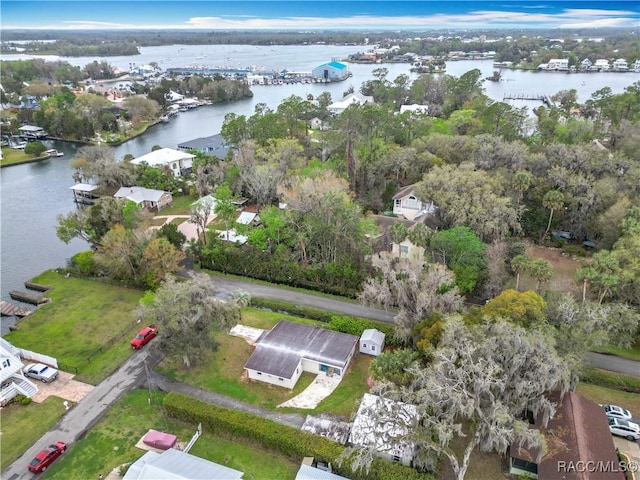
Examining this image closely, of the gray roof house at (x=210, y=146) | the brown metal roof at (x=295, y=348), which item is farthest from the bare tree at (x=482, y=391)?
the gray roof house at (x=210, y=146)

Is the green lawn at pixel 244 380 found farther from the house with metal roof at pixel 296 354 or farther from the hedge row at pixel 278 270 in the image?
the hedge row at pixel 278 270

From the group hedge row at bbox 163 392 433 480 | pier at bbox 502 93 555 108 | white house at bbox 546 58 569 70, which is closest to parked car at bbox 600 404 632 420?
hedge row at bbox 163 392 433 480

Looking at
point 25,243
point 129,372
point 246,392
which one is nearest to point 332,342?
point 246,392

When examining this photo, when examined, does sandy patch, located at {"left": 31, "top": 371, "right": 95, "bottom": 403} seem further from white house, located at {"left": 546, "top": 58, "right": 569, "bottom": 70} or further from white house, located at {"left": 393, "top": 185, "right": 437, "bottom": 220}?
white house, located at {"left": 546, "top": 58, "right": 569, "bottom": 70}

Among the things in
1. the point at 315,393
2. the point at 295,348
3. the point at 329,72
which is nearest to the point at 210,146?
the point at 295,348

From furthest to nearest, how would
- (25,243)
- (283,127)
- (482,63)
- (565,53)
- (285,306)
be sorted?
(482,63)
(565,53)
(283,127)
(25,243)
(285,306)

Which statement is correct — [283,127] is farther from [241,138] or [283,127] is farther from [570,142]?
[570,142]
